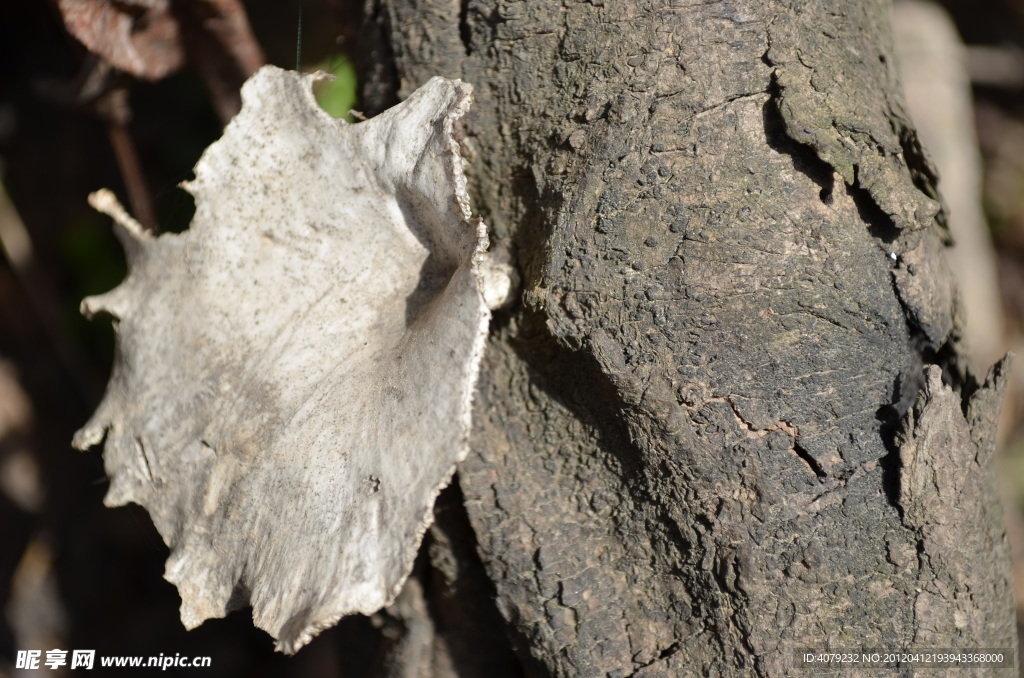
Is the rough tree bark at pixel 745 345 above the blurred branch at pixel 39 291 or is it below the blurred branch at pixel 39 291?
above

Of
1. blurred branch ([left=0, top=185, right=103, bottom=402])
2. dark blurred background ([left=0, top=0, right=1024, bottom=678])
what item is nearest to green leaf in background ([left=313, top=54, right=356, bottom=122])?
dark blurred background ([left=0, top=0, right=1024, bottom=678])

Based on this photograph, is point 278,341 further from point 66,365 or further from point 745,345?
point 66,365

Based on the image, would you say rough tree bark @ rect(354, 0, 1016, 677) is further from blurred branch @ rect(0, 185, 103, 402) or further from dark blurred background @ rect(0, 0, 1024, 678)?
blurred branch @ rect(0, 185, 103, 402)

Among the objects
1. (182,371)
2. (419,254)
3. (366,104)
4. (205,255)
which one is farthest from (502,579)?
(366,104)

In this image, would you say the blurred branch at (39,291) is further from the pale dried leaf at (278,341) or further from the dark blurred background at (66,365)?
the pale dried leaf at (278,341)

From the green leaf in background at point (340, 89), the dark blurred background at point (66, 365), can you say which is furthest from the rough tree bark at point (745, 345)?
the dark blurred background at point (66, 365)
